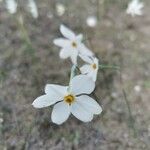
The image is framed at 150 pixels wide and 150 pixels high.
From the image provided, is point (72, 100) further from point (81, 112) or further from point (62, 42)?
point (62, 42)

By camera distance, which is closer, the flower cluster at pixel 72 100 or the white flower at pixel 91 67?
the flower cluster at pixel 72 100

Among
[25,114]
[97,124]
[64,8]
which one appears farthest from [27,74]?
[64,8]

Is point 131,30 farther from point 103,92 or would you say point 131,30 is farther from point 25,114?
point 25,114

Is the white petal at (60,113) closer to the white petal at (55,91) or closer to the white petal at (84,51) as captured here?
the white petal at (55,91)

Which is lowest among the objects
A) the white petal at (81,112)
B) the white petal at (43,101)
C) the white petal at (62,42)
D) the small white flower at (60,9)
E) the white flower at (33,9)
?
the small white flower at (60,9)

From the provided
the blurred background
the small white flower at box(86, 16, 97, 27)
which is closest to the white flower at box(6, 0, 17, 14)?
the blurred background

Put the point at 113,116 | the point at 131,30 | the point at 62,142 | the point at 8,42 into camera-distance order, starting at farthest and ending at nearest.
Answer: the point at 131,30
the point at 8,42
the point at 113,116
the point at 62,142

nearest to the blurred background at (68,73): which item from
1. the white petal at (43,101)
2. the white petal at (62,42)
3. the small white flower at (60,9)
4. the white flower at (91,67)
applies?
the small white flower at (60,9)

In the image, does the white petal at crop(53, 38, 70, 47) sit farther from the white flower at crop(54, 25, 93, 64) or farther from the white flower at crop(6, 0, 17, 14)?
the white flower at crop(6, 0, 17, 14)
